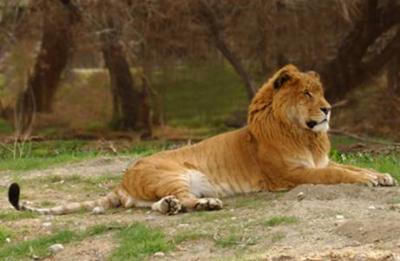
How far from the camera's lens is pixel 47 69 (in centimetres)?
2072

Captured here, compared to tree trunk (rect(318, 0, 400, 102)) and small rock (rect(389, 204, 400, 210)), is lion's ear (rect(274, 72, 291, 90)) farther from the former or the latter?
tree trunk (rect(318, 0, 400, 102))

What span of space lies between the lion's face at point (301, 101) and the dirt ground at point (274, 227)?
66cm

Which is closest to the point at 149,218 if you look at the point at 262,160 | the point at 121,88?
the point at 262,160

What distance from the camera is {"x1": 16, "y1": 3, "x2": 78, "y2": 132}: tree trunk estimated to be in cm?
2008

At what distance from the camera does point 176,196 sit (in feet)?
27.0

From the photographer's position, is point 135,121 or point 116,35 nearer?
point 116,35

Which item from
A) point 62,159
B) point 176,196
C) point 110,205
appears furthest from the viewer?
point 62,159

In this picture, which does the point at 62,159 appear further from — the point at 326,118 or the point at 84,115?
the point at 84,115

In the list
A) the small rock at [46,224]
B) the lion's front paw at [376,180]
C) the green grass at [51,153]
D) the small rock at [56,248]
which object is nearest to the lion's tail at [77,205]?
the small rock at [46,224]

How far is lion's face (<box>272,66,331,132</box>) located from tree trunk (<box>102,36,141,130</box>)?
34.8 feet

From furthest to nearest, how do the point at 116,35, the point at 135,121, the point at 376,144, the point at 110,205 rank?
the point at 135,121 → the point at 116,35 → the point at 376,144 → the point at 110,205

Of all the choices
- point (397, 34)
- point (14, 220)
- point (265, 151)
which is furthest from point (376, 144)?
point (14, 220)

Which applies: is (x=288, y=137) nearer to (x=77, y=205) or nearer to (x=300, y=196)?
(x=300, y=196)

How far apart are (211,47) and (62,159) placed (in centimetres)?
690
